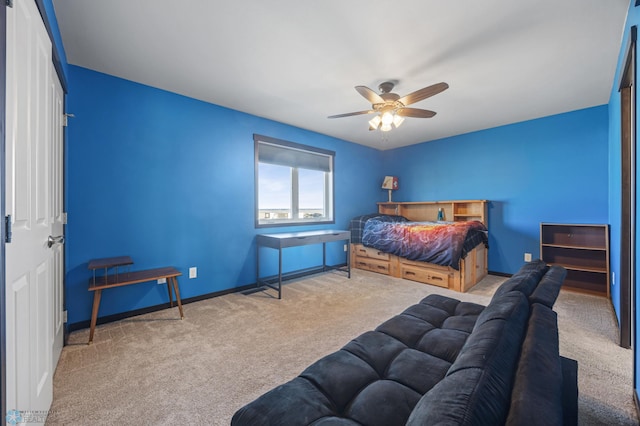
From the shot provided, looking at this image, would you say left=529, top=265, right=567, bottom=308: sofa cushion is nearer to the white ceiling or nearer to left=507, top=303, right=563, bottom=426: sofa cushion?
left=507, top=303, right=563, bottom=426: sofa cushion

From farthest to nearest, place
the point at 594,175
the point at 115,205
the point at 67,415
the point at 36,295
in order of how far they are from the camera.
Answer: the point at 594,175, the point at 115,205, the point at 67,415, the point at 36,295

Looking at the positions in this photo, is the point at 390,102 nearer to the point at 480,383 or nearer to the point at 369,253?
the point at 480,383

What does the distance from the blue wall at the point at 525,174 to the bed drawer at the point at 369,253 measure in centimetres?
164

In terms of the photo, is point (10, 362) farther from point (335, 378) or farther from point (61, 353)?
point (61, 353)

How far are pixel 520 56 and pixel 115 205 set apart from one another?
398 centimetres

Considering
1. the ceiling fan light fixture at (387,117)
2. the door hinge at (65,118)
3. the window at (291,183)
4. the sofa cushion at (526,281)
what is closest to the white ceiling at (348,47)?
the ceiling fan light fixture at (387,117)

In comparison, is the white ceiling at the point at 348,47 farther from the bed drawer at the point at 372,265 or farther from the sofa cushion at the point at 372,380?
the bed drawer at the point at 372,265

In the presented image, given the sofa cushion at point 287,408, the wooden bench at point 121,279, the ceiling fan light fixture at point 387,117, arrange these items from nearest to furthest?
1. the sofa cushion at point 287,408
2. the wooden bench at point 121,279
3. the ceiling fan light fixture at point 387,117

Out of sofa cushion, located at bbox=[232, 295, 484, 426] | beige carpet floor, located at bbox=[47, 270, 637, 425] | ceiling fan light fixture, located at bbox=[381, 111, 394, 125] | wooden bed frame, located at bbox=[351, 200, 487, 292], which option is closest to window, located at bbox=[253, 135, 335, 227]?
wooden bed frame, located at bbox=[351, 200, 487, 292]

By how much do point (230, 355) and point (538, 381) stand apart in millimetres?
1974

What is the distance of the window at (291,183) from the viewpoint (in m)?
3.93

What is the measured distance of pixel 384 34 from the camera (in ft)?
6.64

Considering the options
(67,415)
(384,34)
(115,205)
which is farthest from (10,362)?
(384,34)

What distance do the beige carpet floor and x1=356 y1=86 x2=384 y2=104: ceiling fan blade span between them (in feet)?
7.04
